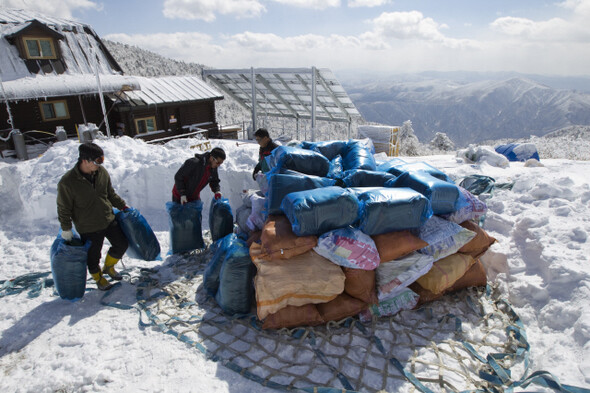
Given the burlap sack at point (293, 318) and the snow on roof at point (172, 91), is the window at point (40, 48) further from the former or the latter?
the burlap sack at point (293, 318)

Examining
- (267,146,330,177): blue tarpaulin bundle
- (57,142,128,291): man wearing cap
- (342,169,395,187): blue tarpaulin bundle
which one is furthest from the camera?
(267,146,330,177): blue tarpaulin bundle

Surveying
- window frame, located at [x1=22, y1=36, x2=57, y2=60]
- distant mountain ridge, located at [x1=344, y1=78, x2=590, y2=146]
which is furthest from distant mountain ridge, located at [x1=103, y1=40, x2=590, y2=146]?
window frame, located at [x1=22, y1=36, x2=57, y2=60]

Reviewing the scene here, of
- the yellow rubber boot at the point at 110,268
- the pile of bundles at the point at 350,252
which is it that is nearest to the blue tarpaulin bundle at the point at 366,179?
the pile of bundles at the point at 350,252

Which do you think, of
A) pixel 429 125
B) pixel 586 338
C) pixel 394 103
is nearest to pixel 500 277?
pixel 586 338

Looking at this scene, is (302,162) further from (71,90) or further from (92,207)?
(71,90)

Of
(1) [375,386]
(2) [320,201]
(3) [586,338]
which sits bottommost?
(1) [375,386]

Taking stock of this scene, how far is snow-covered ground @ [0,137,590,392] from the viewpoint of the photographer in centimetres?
257

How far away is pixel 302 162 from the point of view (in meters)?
4.14

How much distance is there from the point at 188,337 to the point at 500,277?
11.5ft

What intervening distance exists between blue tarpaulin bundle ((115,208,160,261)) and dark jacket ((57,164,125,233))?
0.18 m

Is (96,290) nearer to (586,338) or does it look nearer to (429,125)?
(586,338)

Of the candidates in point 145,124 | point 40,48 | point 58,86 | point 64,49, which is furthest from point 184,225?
point 64,49

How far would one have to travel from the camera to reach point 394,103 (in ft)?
620

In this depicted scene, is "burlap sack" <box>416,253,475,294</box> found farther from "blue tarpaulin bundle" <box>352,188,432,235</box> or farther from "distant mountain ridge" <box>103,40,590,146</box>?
"distant mountain ridge" <box>103,40,590,146</box>
